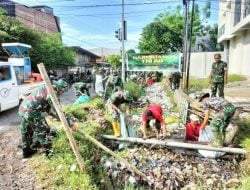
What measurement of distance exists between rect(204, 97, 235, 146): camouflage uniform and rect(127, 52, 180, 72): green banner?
25.1ft

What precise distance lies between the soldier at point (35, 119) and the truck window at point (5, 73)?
13.4ft

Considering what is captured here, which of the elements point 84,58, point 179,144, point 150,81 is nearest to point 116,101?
point 179,144

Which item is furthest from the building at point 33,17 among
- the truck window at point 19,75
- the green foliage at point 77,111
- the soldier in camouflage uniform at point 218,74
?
the soldier in camouflage uniform at point 218,74

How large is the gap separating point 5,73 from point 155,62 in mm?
6865

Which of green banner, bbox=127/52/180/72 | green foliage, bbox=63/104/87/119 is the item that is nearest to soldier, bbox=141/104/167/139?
green foliage, bbox=63/104/87/119

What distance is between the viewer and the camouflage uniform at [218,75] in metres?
8.03

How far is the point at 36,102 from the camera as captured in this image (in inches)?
208

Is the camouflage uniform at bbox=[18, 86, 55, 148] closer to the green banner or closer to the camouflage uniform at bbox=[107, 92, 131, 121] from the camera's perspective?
the camouflage uniform at bbox=[107, 92, 131, 121]

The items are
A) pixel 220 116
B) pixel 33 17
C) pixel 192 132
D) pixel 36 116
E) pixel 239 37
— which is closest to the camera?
pixel 36 116

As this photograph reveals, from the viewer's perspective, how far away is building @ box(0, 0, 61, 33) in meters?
28.7

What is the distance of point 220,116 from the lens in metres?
5.91

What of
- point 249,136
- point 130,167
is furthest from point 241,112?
point 130,167

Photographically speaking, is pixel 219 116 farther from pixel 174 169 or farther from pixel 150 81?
pixel 150 81

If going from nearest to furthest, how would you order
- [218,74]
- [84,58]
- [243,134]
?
[243,134]
[218,74]
[84,58]
